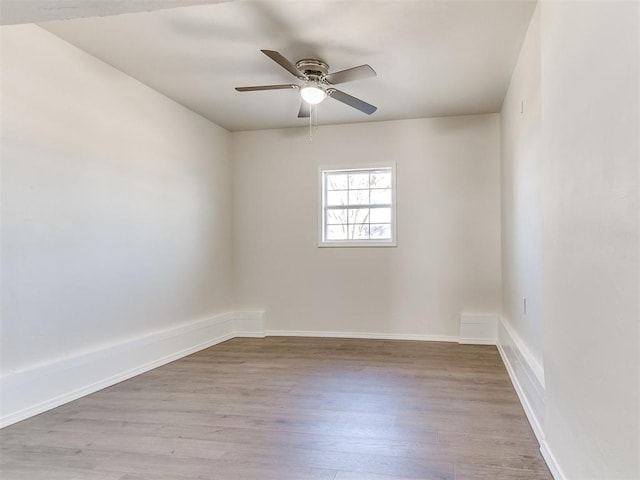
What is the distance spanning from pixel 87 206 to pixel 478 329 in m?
4.27

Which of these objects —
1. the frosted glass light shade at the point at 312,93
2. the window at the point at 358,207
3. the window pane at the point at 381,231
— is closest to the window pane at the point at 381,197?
the window at the point at 358,207

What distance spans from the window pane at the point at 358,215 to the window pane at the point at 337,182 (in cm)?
34

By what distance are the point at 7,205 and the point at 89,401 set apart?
4.83 ft

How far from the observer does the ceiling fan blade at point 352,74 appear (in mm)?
3213

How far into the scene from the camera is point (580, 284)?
5.31ft

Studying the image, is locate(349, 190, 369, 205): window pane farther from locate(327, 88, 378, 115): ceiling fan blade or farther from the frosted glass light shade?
the frosted glass light shade

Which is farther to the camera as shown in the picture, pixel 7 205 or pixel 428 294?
pixel 428 294

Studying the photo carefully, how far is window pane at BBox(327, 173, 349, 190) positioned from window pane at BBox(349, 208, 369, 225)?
336 millimetres

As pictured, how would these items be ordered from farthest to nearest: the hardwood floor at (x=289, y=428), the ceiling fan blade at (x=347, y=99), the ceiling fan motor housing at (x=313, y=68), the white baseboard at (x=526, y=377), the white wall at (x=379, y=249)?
the white wall at (x=379, y=249), the ceiling fan blade at (x=347, y=99), the ceiling fan motor housing at (x=313, y=68), the white baseboard at (x=526, y=377), the hardwood floor at (x=289, y=428)

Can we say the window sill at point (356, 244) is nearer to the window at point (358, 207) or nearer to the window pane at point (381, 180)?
the window at point (358, 207)

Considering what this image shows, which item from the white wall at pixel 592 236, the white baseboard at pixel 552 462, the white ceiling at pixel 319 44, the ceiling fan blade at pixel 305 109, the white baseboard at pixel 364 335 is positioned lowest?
the white baseboard at pixel 364 335

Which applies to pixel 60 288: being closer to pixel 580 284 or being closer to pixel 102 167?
pixel 102 167

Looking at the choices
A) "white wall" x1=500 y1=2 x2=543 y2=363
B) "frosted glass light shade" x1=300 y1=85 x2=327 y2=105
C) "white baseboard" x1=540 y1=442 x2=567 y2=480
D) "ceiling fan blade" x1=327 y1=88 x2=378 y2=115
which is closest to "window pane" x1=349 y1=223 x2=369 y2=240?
"white wall" x1=500 y1=2 x2=543 y2=363

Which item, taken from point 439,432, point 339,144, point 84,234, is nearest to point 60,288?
point 84,234
